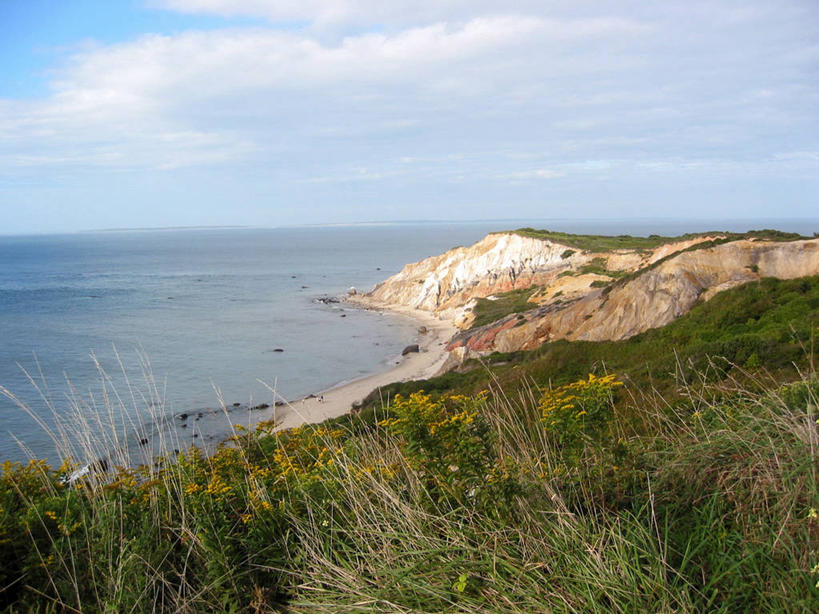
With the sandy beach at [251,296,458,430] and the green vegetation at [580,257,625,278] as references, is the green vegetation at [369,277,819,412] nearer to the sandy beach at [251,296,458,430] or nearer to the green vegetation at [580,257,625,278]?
the sandy beach at [251,296,458,430]

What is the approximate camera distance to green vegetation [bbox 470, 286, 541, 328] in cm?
4662

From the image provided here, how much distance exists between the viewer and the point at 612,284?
2770cm

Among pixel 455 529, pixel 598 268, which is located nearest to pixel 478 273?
pixel 598 268

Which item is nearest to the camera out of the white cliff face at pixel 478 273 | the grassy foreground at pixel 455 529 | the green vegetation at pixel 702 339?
the grassy foreground at pixel 455 529

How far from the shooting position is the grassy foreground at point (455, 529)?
3.49m

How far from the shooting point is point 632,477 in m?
4.84

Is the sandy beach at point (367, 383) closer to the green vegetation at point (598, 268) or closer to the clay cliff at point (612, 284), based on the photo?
the clay cliff at point (612, 284)

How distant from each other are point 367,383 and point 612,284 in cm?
1621

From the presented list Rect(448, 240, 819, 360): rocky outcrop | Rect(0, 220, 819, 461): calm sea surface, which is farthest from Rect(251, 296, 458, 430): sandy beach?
Rect(448, 240, 819, 360): rocky outcrop

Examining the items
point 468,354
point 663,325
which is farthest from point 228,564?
point 468,354

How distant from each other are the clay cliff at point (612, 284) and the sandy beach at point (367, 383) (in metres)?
2.20

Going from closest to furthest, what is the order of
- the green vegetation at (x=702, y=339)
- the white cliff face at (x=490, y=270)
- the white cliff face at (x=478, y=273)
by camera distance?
the green vegetation at (x=702, y=339) → the white cliff face at (x=490, y=270) → the white cliff face at (x=478, y=273)

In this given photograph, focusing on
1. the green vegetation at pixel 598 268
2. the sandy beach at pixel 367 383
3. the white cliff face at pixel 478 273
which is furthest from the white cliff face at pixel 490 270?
the sandy beach at pixel 367 383

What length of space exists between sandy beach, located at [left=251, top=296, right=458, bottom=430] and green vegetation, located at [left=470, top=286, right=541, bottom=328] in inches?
122
